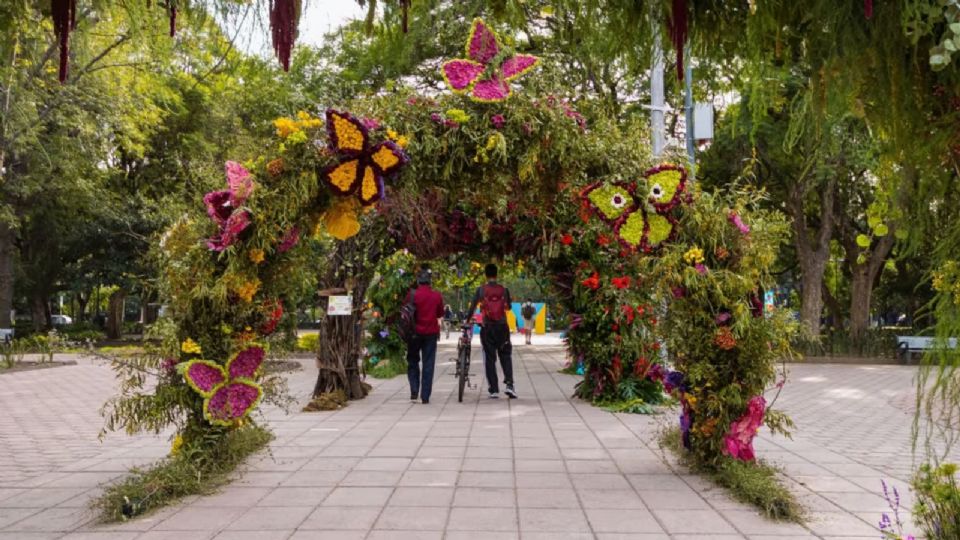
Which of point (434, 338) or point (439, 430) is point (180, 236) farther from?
point (434, 338)

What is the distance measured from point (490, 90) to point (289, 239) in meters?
2.10

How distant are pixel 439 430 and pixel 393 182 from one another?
131 inches

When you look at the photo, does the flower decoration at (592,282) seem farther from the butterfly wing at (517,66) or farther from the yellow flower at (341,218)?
the yellow flower at (341,218)

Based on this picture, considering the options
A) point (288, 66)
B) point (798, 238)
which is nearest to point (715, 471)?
point (288, 66)

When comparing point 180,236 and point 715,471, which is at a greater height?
point 180,236

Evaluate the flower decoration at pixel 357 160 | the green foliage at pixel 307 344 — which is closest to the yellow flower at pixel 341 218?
the flower decoration at pixel 357 160

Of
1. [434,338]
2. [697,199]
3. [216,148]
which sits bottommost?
[434,338]

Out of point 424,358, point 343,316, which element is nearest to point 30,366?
point 343,316

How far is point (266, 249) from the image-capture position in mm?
5773

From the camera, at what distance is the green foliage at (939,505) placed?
3295 millimetres

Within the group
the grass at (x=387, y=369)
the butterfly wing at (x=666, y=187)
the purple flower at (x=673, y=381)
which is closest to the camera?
the purple flower at (x=673, y=381)

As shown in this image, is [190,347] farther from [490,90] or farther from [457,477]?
[490,90]

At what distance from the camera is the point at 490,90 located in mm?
6355

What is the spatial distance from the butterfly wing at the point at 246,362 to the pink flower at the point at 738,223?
12.7ft
